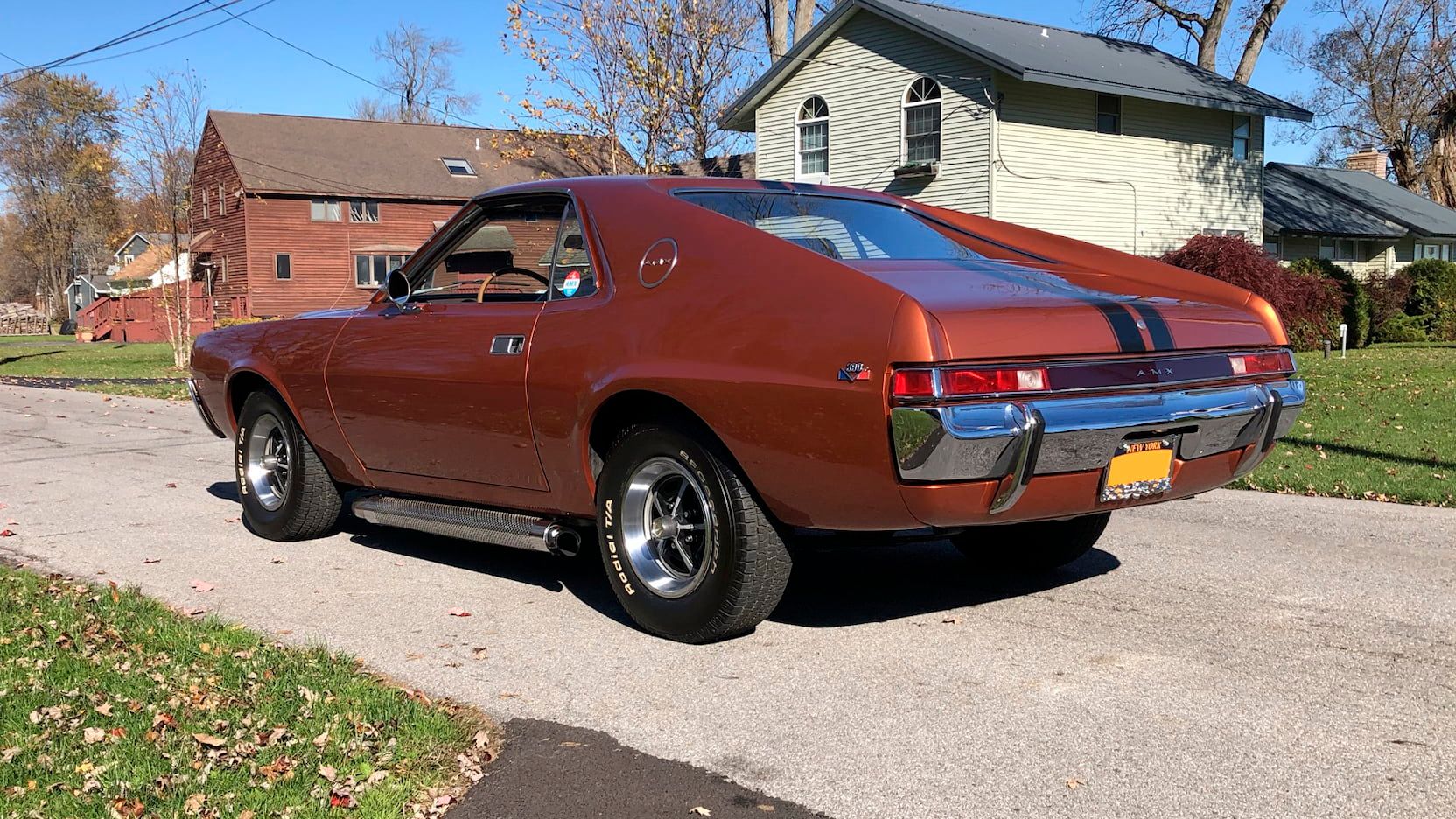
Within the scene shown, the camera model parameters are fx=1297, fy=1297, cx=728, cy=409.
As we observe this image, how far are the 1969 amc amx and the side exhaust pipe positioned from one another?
0.01 metres

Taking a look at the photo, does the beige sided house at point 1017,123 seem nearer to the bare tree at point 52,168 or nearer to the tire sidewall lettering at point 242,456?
the tire sidewall lettering at point 242,456

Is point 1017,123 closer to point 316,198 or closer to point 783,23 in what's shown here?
point 783,23

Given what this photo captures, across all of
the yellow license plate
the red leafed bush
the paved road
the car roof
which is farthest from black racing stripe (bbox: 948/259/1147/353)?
the red leafed bush

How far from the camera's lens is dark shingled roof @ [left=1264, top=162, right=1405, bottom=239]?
36.5 metres

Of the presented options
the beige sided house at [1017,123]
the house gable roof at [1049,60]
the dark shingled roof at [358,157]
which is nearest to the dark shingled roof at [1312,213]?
the beige sided house at [1017,123]

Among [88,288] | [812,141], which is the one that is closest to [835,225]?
[812,141]

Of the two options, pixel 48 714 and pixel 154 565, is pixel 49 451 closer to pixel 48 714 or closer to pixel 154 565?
pixel 154 565

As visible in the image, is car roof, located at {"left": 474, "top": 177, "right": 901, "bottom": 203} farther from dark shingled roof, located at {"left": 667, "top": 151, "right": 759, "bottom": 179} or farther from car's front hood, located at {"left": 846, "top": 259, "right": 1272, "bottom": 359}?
dark shingled roof, located at {"left": 667, "top": 151, "right": 759, "bottom": 179}

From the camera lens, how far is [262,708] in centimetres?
396

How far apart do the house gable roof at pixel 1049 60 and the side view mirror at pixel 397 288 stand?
64.9 feet

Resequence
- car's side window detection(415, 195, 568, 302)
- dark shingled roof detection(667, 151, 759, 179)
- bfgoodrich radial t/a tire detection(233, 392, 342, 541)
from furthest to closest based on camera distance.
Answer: dark shingled roof detection(667, 151, 759, 179) → bfgoodrich radial t/a tire detection(233, 392, 342, 541) → car's side window detection(415, 195, 568, 302)

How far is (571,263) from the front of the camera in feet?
16.8

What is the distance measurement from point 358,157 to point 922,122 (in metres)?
31.3

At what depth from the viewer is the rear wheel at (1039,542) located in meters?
5.62
